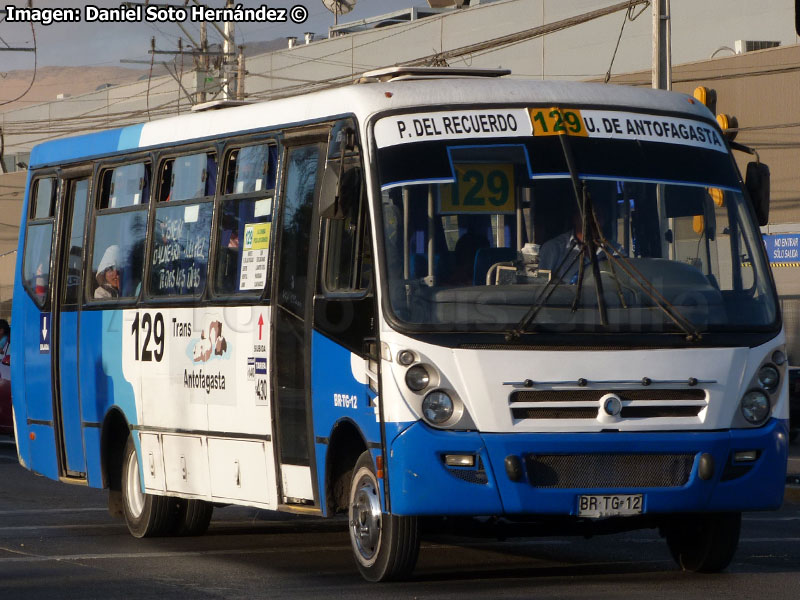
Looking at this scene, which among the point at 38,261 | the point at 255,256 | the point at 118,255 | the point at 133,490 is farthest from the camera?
the point at 38,261

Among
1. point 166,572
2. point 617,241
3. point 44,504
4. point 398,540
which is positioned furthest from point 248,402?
point 44,504

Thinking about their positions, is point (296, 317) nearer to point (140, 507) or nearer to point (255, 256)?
point (255, 256)

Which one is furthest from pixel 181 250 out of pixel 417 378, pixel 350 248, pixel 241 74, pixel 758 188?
pixel 241 74

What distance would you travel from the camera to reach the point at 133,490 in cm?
1305

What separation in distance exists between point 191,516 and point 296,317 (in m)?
3.08

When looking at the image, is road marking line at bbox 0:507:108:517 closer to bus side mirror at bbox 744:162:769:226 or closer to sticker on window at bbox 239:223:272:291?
sticker on window at bbox 239:223:272:291

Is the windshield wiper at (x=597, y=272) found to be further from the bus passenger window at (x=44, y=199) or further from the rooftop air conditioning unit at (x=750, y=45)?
the rooftop air conditioning unit at (x=750, y=45)

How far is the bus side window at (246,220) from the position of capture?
1099 cm

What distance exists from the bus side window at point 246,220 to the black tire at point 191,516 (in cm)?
215

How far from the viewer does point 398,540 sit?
9.32 m

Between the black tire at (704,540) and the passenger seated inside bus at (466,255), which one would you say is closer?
the passenger seated inside bus at (466,255)

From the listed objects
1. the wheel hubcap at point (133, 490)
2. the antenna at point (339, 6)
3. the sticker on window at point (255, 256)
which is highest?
the antenna at point (339, 6)

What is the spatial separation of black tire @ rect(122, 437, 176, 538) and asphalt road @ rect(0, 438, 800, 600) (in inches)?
6.3

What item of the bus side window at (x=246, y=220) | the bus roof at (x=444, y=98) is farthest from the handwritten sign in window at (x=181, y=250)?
the bus roof at (x=444, y=98)
